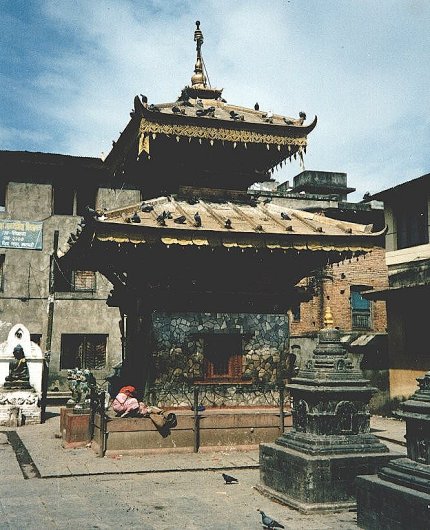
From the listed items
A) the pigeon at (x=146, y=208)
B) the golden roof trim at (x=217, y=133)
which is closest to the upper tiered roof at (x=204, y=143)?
the golden roof trim at (x=217, y=133)

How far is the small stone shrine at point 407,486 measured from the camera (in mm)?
6547

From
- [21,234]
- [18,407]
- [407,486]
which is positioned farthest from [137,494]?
[21,234]

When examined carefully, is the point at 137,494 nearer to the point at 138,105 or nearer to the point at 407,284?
the point at 138,105

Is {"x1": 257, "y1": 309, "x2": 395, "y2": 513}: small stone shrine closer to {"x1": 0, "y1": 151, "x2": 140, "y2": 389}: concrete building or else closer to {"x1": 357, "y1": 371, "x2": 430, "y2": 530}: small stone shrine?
{"x1": 357, "y1": 371, "x2": 430, "y2": 530}: small stone shrine

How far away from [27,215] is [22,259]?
216 centimetres

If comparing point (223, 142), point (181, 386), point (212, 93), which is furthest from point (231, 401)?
point (212, 93)

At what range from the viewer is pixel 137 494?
9.23m

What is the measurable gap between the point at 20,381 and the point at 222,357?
840 cm

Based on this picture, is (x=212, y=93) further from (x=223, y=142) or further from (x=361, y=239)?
(x=361, y=239)

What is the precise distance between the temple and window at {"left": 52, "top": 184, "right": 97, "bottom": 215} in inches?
583

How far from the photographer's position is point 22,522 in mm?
7629

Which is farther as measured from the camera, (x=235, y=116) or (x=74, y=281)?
(x=74, y=281)

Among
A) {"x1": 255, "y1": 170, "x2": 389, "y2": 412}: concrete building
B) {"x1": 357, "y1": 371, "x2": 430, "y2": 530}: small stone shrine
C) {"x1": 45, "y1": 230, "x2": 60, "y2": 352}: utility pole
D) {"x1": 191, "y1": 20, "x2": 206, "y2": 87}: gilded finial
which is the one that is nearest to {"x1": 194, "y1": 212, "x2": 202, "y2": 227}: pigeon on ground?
{"x1": 191, "y1": 20, "x2": 206, "y2": 87}: gilded finial

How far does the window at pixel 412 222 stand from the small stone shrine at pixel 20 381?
14.0m
